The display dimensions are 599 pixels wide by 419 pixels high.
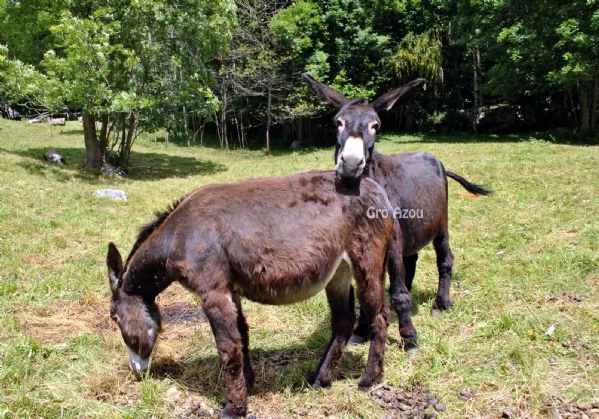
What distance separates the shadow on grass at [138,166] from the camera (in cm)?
1402

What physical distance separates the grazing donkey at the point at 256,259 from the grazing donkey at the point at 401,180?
430 mm

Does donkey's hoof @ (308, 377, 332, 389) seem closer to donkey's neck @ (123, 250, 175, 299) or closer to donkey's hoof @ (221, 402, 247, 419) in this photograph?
donkey's hoof @ (221, 402, 247, 419)

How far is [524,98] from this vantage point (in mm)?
25219

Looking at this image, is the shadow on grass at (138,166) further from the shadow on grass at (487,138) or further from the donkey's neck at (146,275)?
the donkey's neck at (146,275)

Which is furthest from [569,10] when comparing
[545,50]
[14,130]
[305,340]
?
[14,130]

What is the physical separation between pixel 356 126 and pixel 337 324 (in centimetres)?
176

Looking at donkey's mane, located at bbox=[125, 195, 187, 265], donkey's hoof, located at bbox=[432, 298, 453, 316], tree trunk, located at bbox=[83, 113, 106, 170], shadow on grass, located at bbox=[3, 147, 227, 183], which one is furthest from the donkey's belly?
tree trunk, located at bbox=[83, 113, 106, 170]

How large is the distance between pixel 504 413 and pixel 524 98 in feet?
84.8

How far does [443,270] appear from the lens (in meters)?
5.34

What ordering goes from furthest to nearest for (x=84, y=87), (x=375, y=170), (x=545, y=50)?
(x=545, y=50) < (x=84, y=87) < (x=375, y=170)

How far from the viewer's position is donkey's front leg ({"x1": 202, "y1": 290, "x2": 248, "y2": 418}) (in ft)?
10.3

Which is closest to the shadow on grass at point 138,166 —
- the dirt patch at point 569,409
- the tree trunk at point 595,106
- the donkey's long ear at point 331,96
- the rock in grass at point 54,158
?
the rock in grass at point 54,158

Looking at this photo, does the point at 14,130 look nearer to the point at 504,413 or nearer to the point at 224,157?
the point at 224,157

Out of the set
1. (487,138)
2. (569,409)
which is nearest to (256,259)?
(569,409)
